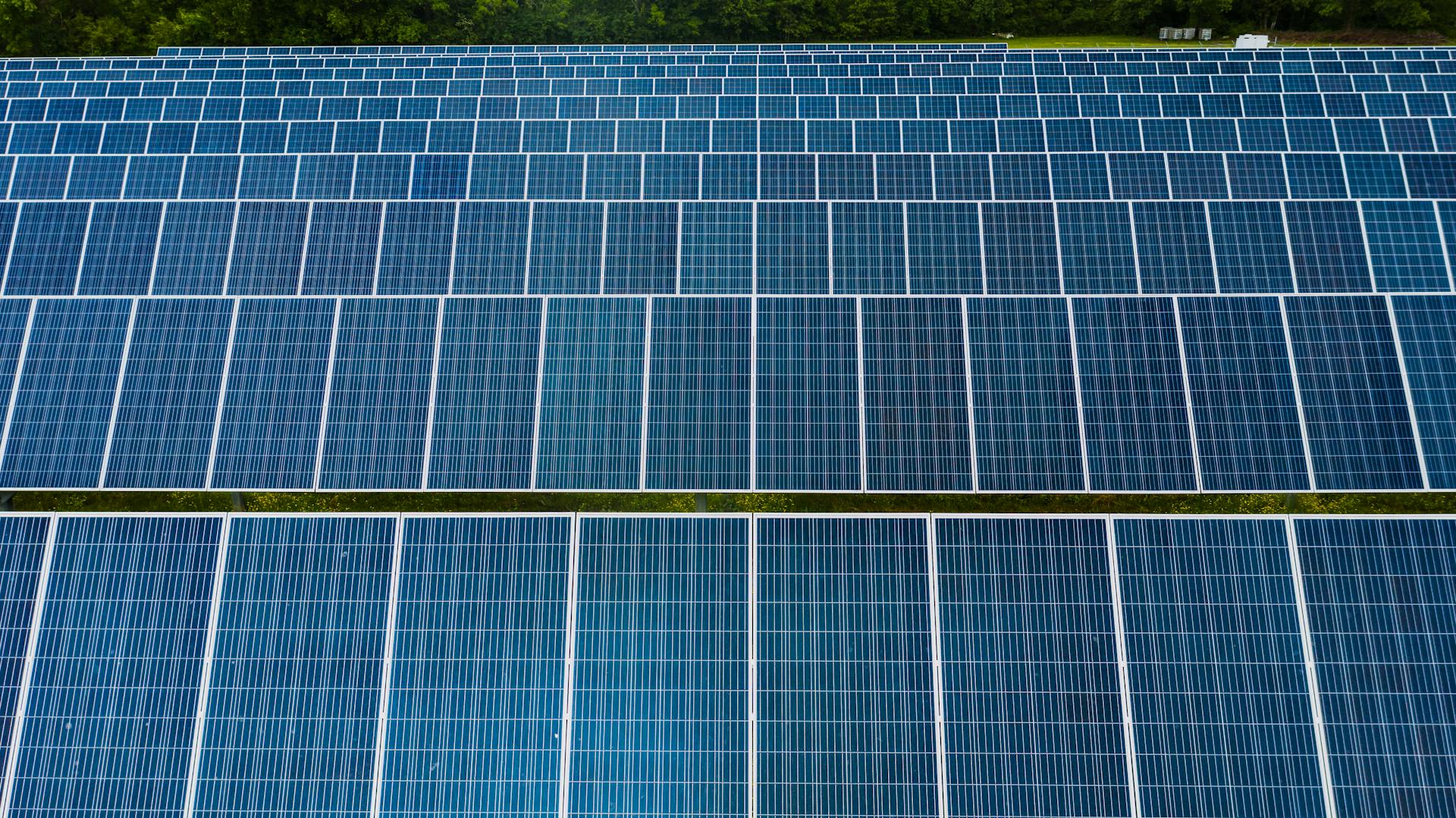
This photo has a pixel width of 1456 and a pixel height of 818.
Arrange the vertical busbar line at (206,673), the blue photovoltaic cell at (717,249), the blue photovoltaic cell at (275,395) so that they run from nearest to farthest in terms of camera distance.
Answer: the vertical busbar line at (206,673) < the blue photovoltaic cell at (275,395) < the blue photovoltaic cell at (717,249)

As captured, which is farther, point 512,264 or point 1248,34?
point 1248,34

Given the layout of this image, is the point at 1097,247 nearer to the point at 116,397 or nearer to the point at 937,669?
the point at 937,669

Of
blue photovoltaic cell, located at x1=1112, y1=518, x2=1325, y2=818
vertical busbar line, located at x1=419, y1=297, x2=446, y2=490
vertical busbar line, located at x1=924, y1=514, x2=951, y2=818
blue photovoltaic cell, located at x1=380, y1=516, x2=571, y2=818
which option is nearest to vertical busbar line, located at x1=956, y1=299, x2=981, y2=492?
vertical busbar line, located at x1=924, y1=514, x2=951, y2=818

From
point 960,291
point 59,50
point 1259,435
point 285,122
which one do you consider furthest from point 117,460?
point 59,50

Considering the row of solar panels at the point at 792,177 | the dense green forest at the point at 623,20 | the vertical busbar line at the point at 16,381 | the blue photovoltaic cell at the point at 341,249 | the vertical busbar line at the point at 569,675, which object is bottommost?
the vertical busbar line at the point at 569,675

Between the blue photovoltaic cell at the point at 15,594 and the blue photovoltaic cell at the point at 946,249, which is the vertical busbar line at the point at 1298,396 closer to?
the blue photovoltaic cell at the point at 946,249

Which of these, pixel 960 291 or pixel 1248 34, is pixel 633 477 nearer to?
pixel 960 291

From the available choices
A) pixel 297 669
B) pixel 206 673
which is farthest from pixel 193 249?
pixel 297 669

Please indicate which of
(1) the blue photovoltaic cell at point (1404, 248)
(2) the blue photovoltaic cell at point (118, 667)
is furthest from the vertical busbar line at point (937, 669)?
(1) the blue photovoltaic cell at point (1404, 248)
